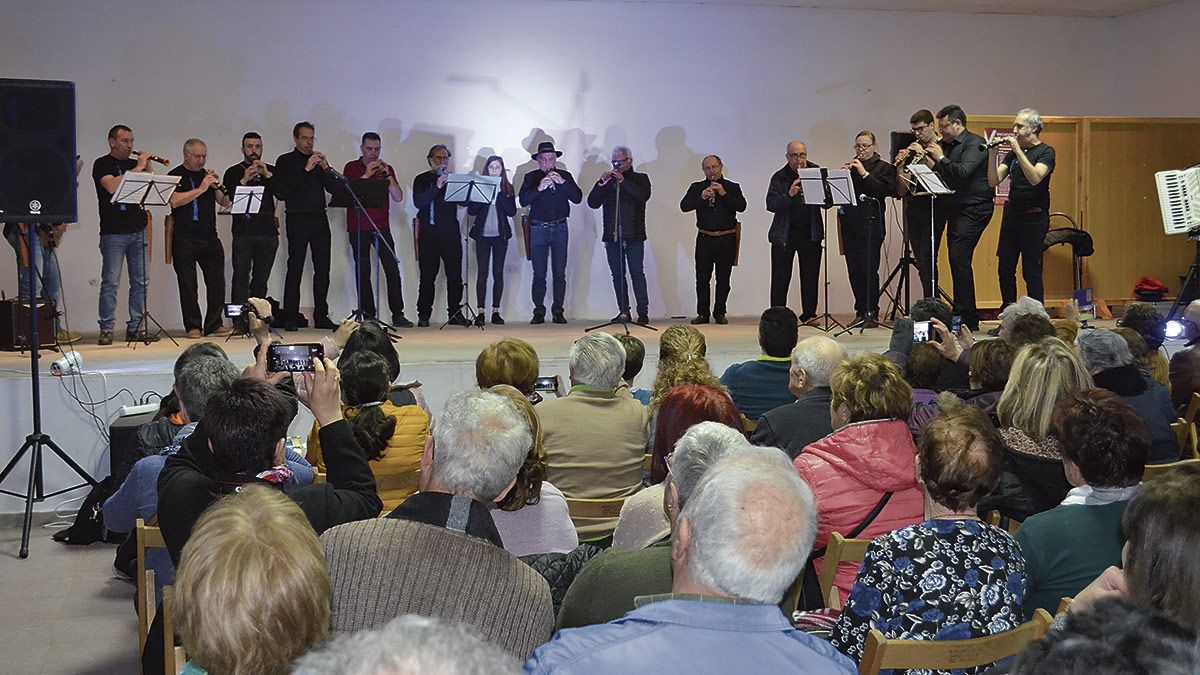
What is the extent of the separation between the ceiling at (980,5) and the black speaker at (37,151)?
6.44 metres

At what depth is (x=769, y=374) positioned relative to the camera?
4.66 metres

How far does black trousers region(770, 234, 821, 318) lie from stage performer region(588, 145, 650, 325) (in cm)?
105

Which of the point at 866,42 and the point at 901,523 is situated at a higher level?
the point at 866,42

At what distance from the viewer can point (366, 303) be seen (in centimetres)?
958

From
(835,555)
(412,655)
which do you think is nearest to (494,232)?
(835,555)

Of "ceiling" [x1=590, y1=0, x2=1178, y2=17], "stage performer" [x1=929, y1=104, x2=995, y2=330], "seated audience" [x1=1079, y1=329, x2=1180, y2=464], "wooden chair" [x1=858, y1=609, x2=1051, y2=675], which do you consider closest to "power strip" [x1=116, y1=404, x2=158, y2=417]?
"seated audience" [x1=1079, y1=329, x2=1180, y2=464]

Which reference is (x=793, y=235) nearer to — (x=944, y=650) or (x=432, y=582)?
(x=944, y=650)

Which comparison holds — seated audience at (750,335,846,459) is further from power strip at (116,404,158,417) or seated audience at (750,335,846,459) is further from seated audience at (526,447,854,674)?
power strip at (116,404,158,417)

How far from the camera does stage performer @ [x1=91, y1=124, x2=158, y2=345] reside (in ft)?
26.8

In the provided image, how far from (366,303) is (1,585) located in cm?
504

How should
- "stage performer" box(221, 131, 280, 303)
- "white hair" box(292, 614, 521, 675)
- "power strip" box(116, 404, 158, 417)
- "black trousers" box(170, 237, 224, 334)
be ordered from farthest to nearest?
"stage performer" box(221, 131, 280, 303)
"black trousers" box(170, 237, 224, 334)
"power strip" box(116, 404, 158, 417)
"white hair" box(292, 614, 521, 675)

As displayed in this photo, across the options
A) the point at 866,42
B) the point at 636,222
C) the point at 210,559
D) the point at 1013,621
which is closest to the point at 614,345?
the point at 1013,621

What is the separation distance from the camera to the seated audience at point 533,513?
274 centimetres

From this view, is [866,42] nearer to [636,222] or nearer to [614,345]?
[636,222]
